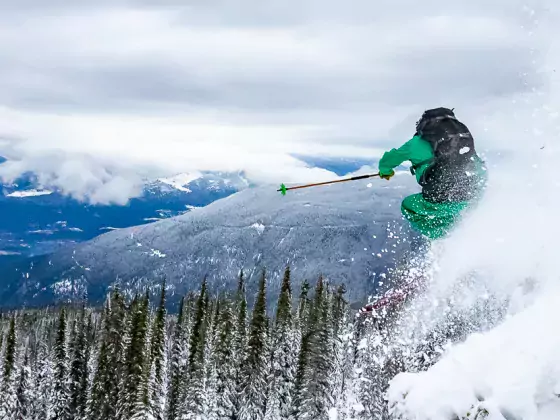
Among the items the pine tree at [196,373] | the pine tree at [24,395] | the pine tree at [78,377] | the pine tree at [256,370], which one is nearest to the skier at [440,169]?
the pine tree at [196,373]

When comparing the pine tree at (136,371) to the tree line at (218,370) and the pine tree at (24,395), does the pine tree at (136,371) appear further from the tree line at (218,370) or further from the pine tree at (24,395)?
the pine tree at (24,395)

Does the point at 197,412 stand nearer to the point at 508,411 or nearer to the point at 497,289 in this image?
the point at 497,289

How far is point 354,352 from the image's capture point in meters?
50.2

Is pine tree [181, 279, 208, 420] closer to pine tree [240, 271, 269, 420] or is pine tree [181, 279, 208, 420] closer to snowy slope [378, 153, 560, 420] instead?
pine tree [240, 271, 269, 420]

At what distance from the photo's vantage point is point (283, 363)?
165 ft

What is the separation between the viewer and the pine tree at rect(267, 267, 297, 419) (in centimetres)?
4797

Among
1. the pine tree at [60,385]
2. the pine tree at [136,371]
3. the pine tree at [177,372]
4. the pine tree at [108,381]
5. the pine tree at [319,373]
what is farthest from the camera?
the pine tree at [60,385]

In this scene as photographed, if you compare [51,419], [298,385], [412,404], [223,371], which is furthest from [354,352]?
[412,404]

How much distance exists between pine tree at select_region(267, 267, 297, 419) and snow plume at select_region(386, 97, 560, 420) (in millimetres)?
32403

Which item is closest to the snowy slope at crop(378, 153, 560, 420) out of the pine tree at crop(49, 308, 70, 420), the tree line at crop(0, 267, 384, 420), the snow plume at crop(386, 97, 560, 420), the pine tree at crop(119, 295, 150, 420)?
the snow plume at crop(386, 97, 560, 420)

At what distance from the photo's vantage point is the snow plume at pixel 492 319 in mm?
6715

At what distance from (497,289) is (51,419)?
175 ft

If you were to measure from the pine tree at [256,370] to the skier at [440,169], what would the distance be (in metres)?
37.4

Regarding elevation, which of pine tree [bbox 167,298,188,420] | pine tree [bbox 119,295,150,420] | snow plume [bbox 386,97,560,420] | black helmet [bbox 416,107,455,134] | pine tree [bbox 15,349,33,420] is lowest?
pine tree [bbox 15,349,33,420]
